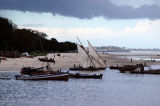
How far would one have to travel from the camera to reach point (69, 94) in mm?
52281

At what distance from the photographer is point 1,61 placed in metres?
91.9

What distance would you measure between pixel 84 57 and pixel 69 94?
129 ft

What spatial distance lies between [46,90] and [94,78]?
21767 millimetres

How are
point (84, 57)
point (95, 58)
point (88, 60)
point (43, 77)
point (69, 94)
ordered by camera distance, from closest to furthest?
point (69, 94) < point (43, 77) < point (84, 57) < point (88, 60) < point (95, 58)

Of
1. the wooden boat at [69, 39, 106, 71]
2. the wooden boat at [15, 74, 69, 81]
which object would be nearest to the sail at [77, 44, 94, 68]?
the wooden boat at [69, 39, 106, 71]

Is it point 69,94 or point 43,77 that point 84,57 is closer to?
point 43,77

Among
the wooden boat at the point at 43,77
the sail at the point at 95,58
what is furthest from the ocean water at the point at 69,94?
the sail at the point at 95,58

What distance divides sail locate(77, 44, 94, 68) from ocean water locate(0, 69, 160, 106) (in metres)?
23.4

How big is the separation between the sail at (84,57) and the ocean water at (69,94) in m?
23.4

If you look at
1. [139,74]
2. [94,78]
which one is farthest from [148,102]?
[139,74]

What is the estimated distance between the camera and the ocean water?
4438cm

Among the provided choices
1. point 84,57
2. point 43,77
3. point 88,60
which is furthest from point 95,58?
point 43,77

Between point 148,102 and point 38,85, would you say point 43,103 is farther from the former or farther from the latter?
point 38,85

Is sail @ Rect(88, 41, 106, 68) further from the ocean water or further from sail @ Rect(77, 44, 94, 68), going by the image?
the ocean water
